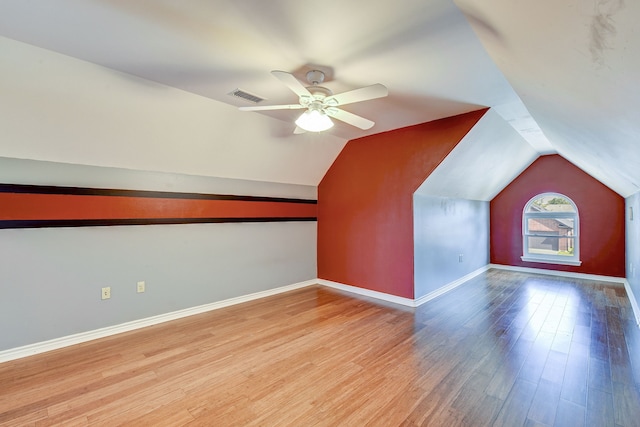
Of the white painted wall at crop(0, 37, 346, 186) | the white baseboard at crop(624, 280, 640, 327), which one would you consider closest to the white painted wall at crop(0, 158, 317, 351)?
the white painted wall at crop(0, 37, 346, 186)

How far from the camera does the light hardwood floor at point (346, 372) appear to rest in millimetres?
1806

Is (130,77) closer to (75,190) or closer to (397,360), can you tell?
(75,190)

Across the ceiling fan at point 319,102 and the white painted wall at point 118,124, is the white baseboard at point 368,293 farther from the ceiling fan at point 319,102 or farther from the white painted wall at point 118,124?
the ceiling fan at point 319,102

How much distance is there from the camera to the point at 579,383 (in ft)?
6.94

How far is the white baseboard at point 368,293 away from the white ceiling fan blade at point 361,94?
2.78 metres

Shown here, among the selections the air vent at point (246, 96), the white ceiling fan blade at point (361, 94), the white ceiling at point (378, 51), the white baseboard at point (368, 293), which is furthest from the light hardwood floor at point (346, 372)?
the air vent at point (246, 96)

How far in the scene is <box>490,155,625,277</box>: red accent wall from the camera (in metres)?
4.96

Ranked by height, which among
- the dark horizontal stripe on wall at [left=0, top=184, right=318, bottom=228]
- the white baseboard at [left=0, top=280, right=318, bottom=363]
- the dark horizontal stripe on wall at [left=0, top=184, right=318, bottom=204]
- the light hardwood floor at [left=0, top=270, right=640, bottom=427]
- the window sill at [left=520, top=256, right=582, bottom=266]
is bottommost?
the light hardwood floor at [left=0, top=270, right=640, bottom=427]

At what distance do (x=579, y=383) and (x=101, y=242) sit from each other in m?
4.29

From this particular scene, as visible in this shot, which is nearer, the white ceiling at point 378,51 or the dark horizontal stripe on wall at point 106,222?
the white ceiling at point 378,51

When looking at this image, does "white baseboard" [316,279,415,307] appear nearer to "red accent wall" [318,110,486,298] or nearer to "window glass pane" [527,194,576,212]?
"red accent wall" [318,110,486,298]

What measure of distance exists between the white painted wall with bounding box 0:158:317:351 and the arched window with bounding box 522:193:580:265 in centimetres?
513

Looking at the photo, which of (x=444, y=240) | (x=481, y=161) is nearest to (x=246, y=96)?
(x=481, y=161)

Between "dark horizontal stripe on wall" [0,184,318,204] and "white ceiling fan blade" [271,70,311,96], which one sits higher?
"white ceiling fan blade" [271,70,311,96]
